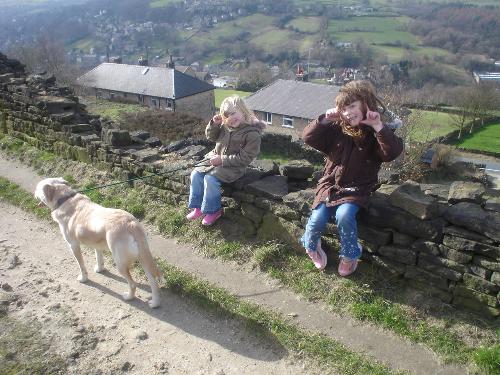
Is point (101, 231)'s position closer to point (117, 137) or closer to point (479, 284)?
point (117, 137)

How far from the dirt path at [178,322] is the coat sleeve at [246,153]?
1501mm

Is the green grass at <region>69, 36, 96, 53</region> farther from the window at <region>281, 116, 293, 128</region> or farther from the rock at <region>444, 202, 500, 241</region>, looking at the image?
the rock at <region>444, 202, 500, 241</region>

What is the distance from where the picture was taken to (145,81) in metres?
55.4

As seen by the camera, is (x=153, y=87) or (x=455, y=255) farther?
(x=153, y=87)

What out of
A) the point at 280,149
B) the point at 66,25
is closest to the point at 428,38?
the point at 280,149

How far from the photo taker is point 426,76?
80.0m

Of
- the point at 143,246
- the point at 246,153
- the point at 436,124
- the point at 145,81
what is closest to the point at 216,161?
the point at 246,153

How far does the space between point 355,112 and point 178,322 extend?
131 inches

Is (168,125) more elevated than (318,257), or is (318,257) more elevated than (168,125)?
(318,257)

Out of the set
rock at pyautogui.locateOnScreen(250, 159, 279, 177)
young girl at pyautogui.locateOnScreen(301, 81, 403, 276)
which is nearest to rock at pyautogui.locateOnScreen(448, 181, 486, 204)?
young girl at pyautogui.locateOnScreen(301, 81, 403, 276)

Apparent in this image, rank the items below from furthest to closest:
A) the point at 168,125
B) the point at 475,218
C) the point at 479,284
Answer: the point at 168,125, the point at 479,284, the point at 475,218

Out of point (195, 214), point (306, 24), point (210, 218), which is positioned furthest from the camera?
point (306, 24)

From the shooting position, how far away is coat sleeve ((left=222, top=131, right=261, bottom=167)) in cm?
659

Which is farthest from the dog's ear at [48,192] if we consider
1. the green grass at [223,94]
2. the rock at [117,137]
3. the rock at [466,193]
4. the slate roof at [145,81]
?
the green grass at [223,94]
